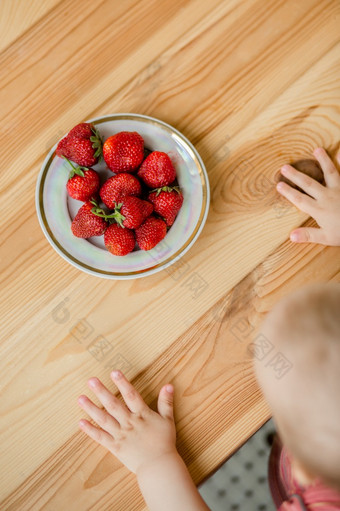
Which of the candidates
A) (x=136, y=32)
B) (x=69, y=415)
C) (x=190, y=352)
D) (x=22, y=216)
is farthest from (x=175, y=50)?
(x=69, y=415)

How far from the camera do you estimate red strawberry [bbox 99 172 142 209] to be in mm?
663

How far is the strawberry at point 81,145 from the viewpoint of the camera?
66cm

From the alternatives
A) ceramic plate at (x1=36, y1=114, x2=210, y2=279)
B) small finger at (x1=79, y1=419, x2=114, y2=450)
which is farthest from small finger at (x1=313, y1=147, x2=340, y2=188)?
small finger at (x1=79, y1=419, x2=114, y2=450)

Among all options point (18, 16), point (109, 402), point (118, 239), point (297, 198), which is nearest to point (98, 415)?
point (109, 402)

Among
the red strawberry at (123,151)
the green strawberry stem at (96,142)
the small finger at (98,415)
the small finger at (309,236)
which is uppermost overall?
the green strawberry stem at (96,142)

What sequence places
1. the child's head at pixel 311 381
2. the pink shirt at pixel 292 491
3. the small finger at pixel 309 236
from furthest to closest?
the small finger at pixel 309 236
the pink shirt at pixel 292 491
the child's head at pixel 311 381

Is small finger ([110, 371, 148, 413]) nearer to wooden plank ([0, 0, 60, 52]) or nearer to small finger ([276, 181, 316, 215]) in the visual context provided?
small finger ([276, 181, 316, 215])

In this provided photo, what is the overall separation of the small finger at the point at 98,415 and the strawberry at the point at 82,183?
1.05 feet

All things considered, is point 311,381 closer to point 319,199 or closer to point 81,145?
point 319,199

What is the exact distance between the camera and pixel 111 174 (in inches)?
28.2

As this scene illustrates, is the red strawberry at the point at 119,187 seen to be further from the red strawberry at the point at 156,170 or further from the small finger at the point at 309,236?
the small finger at the point at 309,236

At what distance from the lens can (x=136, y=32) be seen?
0.78 meters

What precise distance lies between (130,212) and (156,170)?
8cm

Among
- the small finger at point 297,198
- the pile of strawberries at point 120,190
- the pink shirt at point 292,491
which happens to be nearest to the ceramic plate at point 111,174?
the pile of strawberries at point 120,190
